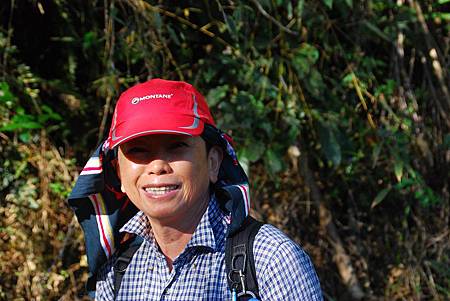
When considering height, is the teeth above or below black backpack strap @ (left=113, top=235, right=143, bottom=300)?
above

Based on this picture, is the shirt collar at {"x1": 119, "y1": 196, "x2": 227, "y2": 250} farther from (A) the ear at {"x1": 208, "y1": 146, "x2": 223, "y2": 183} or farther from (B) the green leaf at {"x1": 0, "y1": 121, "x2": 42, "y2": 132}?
(B) the green leaf at {"x1": 0, "y1": 121, "x2": 42, "y2": 132}

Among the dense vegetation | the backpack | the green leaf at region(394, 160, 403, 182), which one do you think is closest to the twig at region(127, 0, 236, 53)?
the dense vegetation

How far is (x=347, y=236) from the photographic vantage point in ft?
14.8

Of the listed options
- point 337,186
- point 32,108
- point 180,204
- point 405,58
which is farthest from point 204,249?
point 405,58

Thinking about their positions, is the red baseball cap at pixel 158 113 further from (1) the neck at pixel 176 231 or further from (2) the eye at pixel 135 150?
(1) the neck at pixel 176 231

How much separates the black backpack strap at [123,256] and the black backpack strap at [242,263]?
0.34 metres

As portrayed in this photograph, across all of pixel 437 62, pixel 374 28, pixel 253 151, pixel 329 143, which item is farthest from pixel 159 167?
pixel 437 62

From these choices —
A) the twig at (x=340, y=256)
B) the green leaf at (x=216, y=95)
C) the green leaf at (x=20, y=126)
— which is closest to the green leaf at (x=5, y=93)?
the green leaf at (x=20, y=126)

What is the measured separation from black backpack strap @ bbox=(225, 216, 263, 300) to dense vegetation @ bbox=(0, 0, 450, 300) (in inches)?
61.3

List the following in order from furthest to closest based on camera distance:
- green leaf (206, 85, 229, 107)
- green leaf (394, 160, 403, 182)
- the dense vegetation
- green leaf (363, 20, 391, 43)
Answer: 1. green leaf (363, 20, 391, 43)
2. green leaf (394, 160, 403, 182)
3. the dense vegetation
4. green leaf (206, 85, 229, 107)

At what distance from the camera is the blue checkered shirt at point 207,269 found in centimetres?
153

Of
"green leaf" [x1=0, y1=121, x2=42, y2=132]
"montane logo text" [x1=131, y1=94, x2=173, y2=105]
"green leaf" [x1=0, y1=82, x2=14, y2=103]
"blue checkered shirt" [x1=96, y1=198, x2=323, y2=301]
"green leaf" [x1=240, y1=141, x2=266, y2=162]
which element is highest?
"montane logo text" [x1=131, y1=94, x2=173, y2=105]

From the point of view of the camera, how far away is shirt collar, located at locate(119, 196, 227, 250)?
5.49ft

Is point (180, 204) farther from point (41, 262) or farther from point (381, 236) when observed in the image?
point (381, 236)
